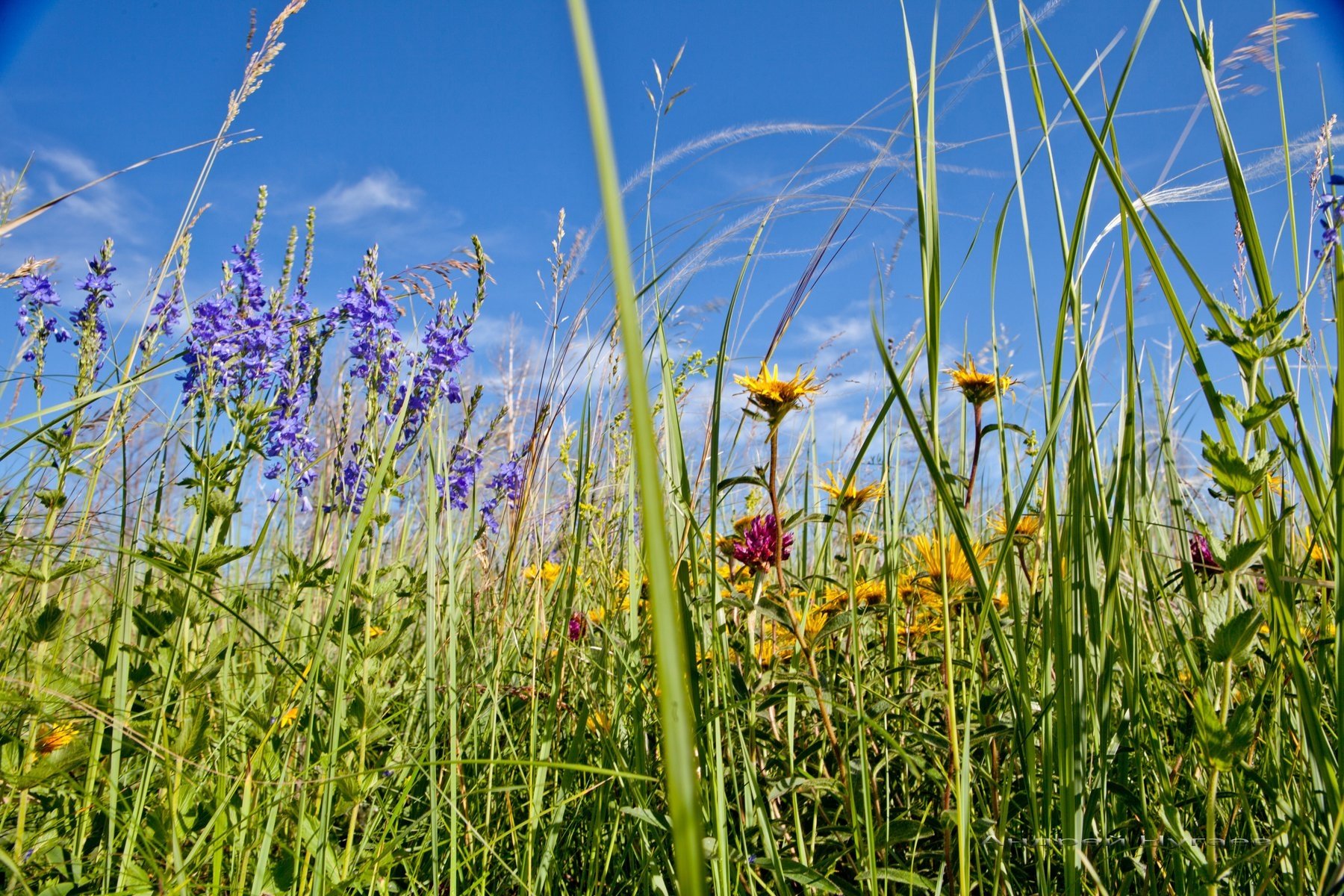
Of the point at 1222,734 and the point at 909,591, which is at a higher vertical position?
the point at 909,591

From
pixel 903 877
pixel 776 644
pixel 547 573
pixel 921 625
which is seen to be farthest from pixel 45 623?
pixel 921 625

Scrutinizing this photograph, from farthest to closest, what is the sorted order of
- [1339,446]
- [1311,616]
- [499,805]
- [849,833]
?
[1311,616] < [499,805] < [849,833] < [1339,446]

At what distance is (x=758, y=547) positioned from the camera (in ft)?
3.35

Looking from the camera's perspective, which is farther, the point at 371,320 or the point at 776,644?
the point at 371,320

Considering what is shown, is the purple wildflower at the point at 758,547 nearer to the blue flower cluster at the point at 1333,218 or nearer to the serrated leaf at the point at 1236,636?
the serrated leaf at the point at 1236,636

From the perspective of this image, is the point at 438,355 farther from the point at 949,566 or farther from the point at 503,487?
the point at 949,566

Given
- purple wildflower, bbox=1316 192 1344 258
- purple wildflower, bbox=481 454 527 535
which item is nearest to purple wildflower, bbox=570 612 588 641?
purple wildflower, bbox=481 454 527 535

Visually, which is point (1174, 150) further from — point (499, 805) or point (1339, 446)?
point (499, 805)

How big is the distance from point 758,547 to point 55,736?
1.03 metres

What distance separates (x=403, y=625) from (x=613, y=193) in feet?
3.54

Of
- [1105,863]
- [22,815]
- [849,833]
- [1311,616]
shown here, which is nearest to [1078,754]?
[1105,863]

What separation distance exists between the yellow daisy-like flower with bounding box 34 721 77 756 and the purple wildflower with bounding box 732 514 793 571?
3.16ft

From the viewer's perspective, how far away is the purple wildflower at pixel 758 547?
1008mm

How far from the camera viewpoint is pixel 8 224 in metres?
0.95
